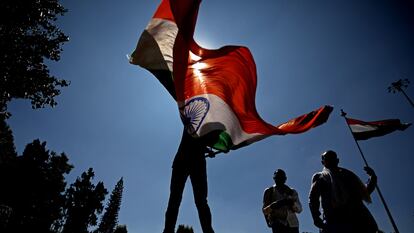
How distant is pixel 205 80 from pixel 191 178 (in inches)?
71.0

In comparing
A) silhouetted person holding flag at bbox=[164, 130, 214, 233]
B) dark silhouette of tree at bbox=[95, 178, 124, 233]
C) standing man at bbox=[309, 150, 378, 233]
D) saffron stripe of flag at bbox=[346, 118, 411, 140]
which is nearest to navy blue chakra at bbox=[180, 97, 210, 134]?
silhouetted person holding flag at bbox=[164, 130, 214, 233]

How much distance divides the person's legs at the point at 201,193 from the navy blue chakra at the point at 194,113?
490mm

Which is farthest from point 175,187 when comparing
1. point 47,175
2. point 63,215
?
point 63,215

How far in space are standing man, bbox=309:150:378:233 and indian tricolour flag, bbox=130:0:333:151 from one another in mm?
835

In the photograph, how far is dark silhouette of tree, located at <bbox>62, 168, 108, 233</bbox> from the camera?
141 feet

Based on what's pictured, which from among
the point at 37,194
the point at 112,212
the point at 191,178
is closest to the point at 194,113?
the point at 191,178

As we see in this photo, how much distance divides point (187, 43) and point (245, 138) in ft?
5.72

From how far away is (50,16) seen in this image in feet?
43.6

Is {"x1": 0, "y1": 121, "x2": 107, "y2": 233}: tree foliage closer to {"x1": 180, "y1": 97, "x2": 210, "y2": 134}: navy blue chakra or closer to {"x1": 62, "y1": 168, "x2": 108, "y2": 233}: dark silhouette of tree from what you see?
{"x1": 62, "y1": 168, "x2": 108, "y2": 233}: dark silhouette of tree

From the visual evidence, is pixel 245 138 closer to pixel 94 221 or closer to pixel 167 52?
pixel 167 52

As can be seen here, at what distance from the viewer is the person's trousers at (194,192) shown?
268 cm

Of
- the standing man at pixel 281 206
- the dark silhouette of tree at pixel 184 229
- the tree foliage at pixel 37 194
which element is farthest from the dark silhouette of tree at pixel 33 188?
the standing man at pixel 281 206

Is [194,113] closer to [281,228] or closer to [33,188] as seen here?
[281,228]

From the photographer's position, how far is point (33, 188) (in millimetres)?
35094
